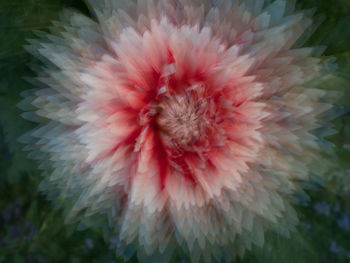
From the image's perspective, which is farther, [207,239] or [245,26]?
[207,239]

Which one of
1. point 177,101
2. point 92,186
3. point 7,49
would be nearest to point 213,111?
point 177,101

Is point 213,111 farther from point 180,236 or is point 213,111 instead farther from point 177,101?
point 180,236

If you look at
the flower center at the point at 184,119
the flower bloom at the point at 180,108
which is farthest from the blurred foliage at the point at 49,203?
the flower center at the point at 184,119

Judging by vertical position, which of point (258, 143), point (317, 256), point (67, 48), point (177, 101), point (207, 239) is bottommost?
point (317, 256)

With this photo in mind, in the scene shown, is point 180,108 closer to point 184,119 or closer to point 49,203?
point 184,119

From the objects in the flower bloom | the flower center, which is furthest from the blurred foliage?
the flower center

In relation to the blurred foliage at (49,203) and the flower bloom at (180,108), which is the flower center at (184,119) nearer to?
the flower bloom at (180,108)
